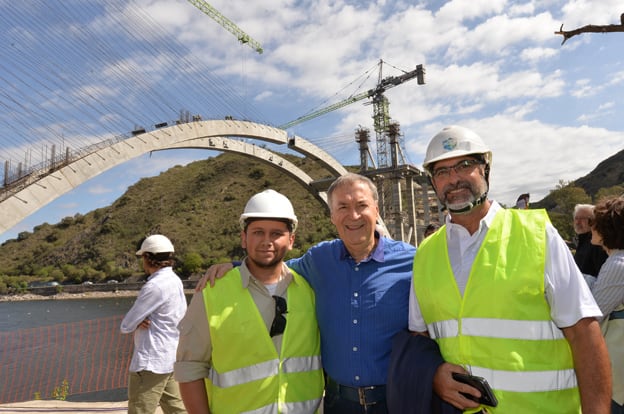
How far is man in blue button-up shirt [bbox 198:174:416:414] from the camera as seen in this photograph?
7.49 feet

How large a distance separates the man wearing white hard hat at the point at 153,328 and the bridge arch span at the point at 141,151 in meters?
15.7

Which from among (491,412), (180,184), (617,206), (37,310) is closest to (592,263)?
(617,206)

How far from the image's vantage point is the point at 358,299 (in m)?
2.39

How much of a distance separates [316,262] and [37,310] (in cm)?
7965

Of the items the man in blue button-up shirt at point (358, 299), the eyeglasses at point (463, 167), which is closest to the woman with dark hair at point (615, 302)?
the man in blue button-up shirt at point (358, 299)

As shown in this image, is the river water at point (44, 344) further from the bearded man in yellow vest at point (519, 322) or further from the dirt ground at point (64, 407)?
the bearded man in yellow vest at point (519, 322)

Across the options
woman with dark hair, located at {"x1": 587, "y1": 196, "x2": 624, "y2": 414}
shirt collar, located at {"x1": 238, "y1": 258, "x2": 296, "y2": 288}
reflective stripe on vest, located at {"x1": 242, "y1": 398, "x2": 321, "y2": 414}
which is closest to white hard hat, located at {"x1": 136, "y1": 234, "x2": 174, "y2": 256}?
Result: shirt collar, located at {"x1": 238, "y1": 258, "x2": 296, "y2": 288}

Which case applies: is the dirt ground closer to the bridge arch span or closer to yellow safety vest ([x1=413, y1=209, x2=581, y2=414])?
yellow safety vest ([x1=413, y1=209, x2=581, y2=414])

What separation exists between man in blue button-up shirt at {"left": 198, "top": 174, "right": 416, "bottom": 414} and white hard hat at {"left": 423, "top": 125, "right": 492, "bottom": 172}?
61 centimetres

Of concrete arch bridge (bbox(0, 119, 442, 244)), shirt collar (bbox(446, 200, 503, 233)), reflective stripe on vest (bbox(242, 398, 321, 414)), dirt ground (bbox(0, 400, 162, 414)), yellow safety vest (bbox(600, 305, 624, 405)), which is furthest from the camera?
concrete arch bridge (bbox(0, 119, 442, 244))

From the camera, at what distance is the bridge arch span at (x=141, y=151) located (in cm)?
1638

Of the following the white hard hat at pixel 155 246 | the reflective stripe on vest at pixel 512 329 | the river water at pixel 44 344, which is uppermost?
the white hard hat at pixel 155 246

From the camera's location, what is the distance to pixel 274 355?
2.19 meters

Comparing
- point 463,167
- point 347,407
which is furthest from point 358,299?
point 463,167
